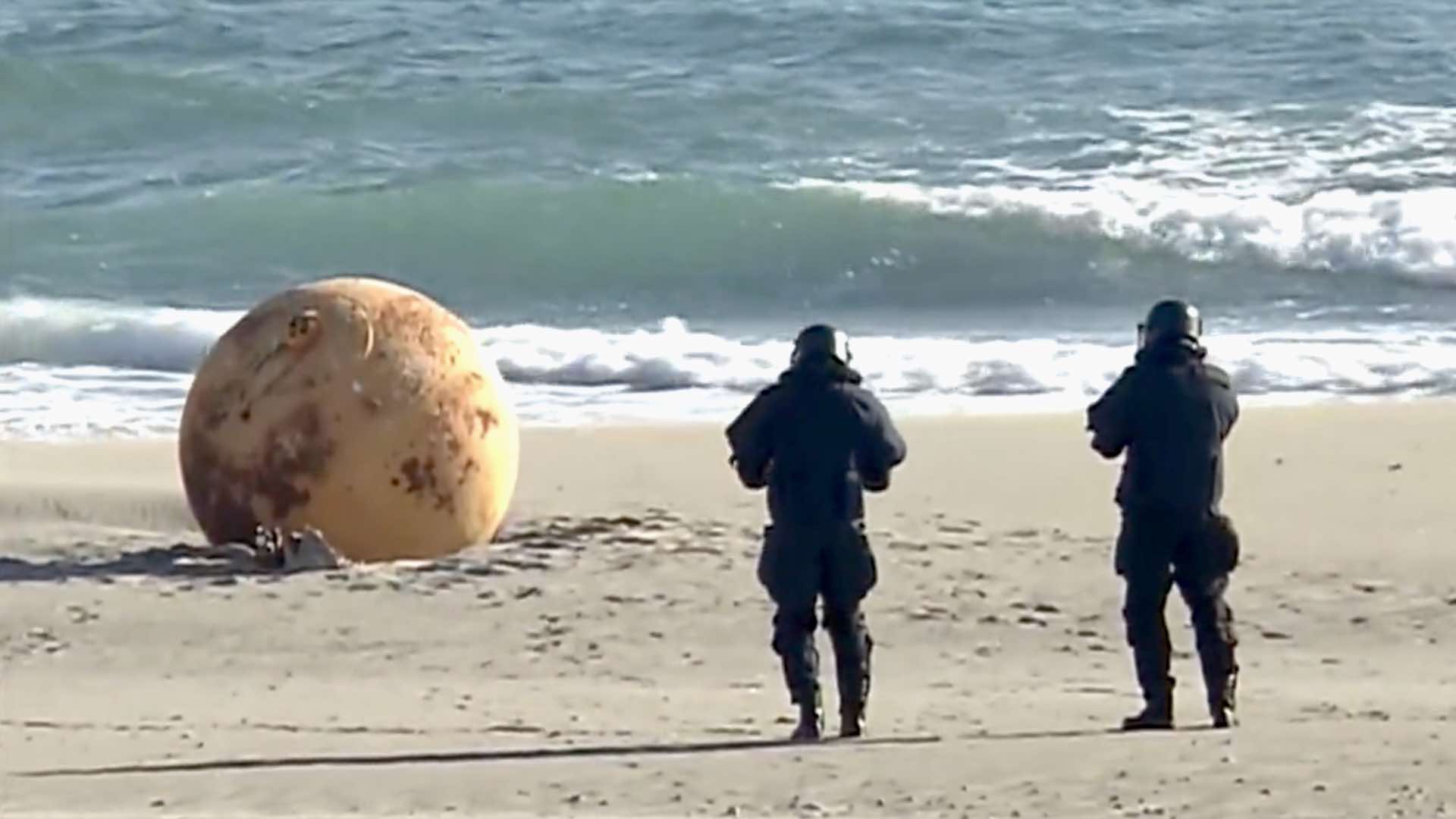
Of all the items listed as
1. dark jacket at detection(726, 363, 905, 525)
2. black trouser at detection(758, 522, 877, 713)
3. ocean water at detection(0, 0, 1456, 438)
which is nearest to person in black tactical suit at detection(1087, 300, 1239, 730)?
dark jacket at detection(726, 363, 905, 525)

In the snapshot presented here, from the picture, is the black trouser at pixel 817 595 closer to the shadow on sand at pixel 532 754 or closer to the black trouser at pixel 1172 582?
the shadow on sand at pixel 532 754

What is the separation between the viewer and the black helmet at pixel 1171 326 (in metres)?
8.48

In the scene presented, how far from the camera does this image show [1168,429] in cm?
846

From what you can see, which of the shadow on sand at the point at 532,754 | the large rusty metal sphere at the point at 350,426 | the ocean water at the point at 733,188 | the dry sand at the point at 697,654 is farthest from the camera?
the ocean water at the point at 733,188

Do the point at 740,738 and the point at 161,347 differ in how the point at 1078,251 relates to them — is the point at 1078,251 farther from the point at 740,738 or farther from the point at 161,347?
the point at 740,738

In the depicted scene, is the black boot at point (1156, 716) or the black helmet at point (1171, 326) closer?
the black boot at point (1156, 716)

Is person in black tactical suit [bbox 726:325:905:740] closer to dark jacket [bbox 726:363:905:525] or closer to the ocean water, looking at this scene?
dark jacket [bbox 726:363:905:525]

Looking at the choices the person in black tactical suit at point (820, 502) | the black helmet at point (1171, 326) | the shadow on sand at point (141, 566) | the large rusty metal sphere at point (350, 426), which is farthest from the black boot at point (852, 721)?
the shadow on sand at point (141, 566)

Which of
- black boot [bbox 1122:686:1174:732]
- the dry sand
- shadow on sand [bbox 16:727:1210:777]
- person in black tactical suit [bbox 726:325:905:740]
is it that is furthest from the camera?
person in black tactical suit [bbox 726:325:905:740]

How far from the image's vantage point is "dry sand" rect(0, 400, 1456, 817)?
289 inches

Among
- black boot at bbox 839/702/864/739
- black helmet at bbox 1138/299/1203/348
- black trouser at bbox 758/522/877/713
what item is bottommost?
black boot at bbox 839/702/864/739

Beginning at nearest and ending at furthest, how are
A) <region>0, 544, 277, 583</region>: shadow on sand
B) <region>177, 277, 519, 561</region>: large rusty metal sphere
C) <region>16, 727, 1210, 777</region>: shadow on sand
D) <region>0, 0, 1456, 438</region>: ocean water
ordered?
<region>16, 727, 1210, 777</region>: shadow on sand, <region>177, 277, 519, 561</region>: large rusty metal sphere, <region>0, 544, 277, 583</region>: shadow on sand, <region>0, 0, 1456, 438</region>: ocean water

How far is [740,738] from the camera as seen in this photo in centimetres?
827

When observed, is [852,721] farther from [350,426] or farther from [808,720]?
[350,426]
